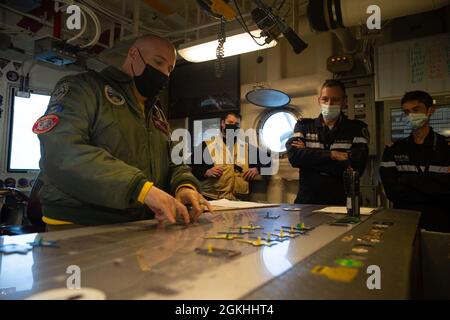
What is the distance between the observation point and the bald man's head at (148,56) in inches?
50.9

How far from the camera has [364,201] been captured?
2.94 m

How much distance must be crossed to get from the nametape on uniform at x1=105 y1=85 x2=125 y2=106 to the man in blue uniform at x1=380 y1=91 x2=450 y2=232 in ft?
5.24

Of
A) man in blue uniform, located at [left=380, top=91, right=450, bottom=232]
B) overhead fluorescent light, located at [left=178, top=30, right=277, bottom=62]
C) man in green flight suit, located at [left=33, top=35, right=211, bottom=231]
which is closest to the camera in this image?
man in green flight suit, located at [left=33, top=35, right=211, bottom=231]

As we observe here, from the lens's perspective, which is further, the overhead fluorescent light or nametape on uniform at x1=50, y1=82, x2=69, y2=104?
the overhead fluorescent light

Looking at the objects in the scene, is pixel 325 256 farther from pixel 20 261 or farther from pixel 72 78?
pixel 72 78

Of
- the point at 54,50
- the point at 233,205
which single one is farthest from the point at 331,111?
the point at 54,50

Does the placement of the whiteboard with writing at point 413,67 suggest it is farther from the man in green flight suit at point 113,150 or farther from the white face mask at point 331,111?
the man in green flight suit at point 113,150

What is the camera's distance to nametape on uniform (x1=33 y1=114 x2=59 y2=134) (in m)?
0.91

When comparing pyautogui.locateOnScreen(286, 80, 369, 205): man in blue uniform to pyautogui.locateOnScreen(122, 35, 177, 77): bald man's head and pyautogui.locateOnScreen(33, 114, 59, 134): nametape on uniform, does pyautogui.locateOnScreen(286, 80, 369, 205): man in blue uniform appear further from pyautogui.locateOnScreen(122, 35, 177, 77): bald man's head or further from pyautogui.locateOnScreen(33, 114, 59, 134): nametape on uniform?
pyautogui.locateOnScreen(33, 114, 59, 134): nametape on uniform

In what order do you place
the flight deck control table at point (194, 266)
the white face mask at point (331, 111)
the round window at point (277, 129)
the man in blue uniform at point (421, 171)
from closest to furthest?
the flight deck control table at point (194, 266) < the man in blue uniform at point (421, 171) < the white face mask at point (331, 111) < the round window at point (277, 129)

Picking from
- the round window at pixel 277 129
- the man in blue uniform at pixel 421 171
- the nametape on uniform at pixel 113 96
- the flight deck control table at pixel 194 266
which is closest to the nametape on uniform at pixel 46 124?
the nametape on uniform at pixel 113 96

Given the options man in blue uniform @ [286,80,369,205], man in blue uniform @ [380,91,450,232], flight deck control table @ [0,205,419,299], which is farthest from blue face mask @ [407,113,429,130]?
flight deck control table @ [0,205,419,299]

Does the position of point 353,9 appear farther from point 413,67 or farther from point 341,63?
point 413,67
